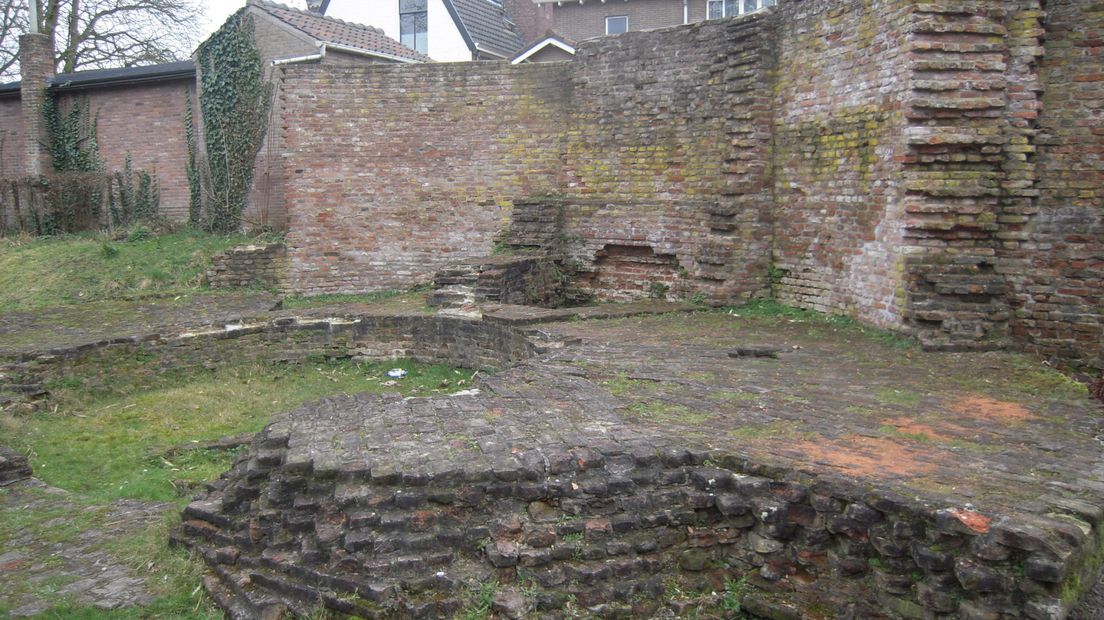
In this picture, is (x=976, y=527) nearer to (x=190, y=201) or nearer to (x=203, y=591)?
(x=203, y=591)

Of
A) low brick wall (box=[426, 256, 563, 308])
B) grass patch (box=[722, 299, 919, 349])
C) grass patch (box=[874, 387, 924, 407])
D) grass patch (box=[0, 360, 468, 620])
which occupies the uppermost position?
low brick wall (box=[426, 256, 563, 308])

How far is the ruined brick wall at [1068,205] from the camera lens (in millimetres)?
7219

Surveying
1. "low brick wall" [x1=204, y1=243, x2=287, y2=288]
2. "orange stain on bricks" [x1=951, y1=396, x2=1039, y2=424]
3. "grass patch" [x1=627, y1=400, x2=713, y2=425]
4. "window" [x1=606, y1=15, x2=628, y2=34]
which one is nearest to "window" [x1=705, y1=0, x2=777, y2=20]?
"window" [x1=606, y1=15, x2=628, y2=34]

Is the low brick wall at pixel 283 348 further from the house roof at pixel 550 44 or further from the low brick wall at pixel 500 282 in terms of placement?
the house roof at pixel 550 44

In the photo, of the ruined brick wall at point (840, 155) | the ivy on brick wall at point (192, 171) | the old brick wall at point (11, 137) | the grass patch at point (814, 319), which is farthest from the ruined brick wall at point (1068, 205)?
the old brick wall at point (11, 137)

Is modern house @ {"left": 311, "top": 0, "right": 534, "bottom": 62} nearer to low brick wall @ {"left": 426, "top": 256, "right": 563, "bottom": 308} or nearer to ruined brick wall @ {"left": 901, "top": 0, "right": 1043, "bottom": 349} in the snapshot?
low brick wall @ {"left": 426, "top": 256, "right": 563, "bottom": 308}

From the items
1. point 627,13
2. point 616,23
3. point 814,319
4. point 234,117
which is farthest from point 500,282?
point 616,23

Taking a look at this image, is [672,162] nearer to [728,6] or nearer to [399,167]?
[399,167]

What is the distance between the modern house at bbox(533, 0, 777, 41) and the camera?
23188 mm

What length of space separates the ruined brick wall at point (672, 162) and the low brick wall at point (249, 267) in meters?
4.96

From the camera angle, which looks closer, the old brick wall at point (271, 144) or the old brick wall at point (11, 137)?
the old brick wall at point (271, 144)

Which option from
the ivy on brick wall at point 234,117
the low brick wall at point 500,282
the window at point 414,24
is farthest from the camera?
the window at point 414,24

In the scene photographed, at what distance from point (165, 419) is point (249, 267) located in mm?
5243

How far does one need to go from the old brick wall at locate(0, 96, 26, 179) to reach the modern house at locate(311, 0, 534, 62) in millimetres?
8271
